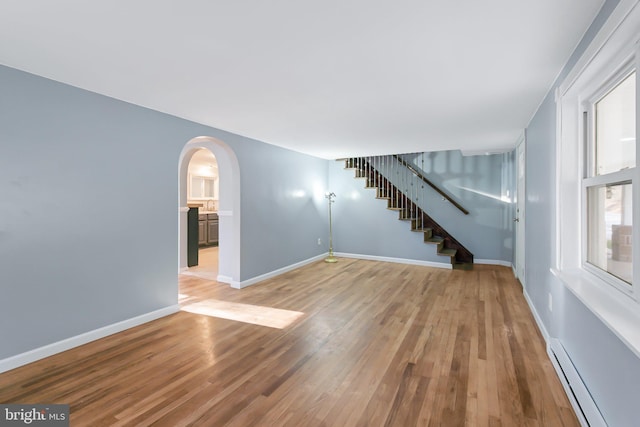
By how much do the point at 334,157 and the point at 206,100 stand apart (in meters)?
3.80

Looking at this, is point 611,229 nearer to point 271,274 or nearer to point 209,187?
point 271,274

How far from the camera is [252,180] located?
15.5 ft

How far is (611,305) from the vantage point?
1539mm

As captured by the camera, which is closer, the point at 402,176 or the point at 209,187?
the point at 402,176

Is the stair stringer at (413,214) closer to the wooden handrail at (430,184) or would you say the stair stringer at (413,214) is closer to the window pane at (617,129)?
the wooden handrail at (430,184)

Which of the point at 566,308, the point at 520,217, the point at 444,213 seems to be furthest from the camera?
the point at 444,213

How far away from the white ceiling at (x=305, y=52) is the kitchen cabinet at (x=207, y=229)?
584cm

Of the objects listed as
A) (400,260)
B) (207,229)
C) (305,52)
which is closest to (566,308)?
(305,52)

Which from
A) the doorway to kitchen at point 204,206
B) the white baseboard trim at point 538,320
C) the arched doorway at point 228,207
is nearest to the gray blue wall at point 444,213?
the white baseboard trim at point 538,320

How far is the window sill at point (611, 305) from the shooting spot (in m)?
1.23

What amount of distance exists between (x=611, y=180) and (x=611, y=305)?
0.67 metres

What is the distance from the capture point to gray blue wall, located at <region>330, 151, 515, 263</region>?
6062 mm

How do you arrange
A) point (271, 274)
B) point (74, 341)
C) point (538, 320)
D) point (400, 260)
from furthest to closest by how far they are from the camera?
point (400, 260) < point (271, 274) < point (538, 320) < point (74, 341)

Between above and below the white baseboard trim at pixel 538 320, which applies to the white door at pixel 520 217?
above
